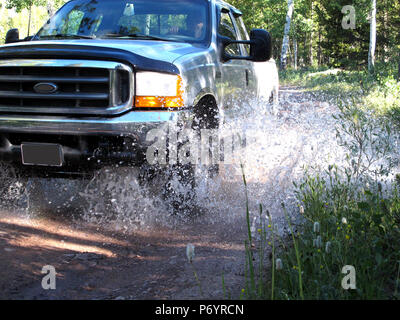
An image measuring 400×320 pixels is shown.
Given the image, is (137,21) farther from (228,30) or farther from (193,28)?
(228,30)

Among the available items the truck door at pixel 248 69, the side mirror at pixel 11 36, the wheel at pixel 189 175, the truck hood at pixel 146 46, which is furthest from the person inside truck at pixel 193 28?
the side mirror at pixel 11 36

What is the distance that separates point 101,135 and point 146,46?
3.35 ft

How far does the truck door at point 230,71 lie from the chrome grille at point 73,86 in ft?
5.25

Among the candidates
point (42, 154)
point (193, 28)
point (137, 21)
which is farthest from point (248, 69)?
point (42, 154)

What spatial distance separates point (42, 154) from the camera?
386 centimetres

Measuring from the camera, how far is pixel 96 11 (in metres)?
5.38

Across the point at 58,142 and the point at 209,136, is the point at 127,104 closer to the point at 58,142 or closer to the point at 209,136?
the point at 58,142

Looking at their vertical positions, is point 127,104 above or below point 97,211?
above

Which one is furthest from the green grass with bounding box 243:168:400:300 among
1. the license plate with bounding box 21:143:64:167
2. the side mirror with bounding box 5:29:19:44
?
the side mirror with bounding box 5:29:19:44

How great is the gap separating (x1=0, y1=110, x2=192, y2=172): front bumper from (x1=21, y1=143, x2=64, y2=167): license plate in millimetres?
49

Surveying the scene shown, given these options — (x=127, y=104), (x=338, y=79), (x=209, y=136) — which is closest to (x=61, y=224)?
(x=127, y=104)

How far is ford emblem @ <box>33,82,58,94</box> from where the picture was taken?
12.8ft

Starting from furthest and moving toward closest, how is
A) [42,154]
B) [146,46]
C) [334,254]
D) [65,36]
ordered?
[65,36] → [146,46] → [42,154] → [334,254]
